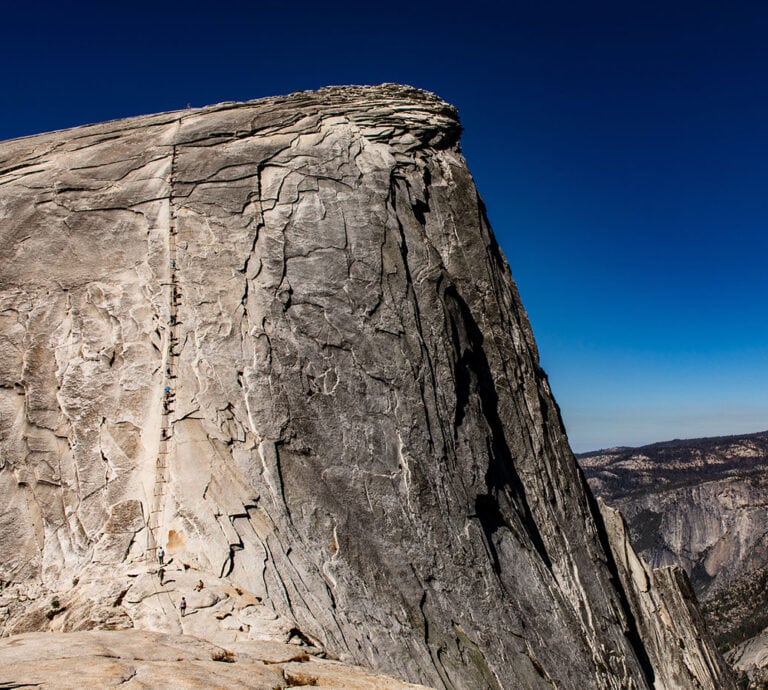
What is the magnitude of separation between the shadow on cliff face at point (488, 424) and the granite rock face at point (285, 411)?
0.34ft

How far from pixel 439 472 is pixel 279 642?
5.86 metres

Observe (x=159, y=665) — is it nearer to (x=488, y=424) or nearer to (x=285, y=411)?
(x=285, y=411)

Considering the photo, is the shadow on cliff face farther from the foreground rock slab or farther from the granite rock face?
the foreground rock slab

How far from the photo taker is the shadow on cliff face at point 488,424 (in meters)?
15.9

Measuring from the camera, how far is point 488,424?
675 inches

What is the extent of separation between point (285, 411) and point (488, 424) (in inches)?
226

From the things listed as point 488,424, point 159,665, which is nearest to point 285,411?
point 488,424

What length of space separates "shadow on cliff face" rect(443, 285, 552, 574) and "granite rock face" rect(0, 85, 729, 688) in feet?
0.34

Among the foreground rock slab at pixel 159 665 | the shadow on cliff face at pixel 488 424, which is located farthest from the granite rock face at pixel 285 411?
the foreground rock slab at pixel 159 665

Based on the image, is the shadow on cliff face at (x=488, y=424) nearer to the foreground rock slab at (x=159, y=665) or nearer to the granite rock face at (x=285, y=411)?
the granite rock face at (x=285, y=411)

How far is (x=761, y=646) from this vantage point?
9219cm

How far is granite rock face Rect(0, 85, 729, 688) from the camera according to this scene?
41.3 ft

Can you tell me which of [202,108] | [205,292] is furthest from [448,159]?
[205,292]

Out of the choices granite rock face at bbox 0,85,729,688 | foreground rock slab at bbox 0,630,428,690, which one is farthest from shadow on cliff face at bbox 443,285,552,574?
foreground rock slab at bbox 0,630,428,690
